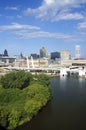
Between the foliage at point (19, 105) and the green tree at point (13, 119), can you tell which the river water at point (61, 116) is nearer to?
the green tree at point (13, 119)

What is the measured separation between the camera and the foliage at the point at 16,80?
20.4 meters

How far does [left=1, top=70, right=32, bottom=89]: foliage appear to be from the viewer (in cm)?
2044

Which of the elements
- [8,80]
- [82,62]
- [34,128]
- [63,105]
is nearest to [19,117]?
[34,128]

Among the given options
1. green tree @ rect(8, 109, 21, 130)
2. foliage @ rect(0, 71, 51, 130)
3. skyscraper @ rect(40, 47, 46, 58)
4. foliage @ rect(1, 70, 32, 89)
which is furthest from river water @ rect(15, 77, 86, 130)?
skyscraper @ rect(40, 47, 46, 58)

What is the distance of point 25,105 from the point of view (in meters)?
13.1

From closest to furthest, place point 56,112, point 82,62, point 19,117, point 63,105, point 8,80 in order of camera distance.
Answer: point 19,117 → point 56,112 → point 63,105 → point 8,80 → point 82,62

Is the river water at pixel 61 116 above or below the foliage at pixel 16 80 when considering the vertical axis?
below

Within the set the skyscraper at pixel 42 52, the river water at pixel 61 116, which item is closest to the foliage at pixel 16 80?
the river water at pixel 61 116

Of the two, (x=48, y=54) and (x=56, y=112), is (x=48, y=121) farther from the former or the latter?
(x=48, y=54)

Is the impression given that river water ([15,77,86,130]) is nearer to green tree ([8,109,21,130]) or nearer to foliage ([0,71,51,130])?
green tree ([8,109,21,130])

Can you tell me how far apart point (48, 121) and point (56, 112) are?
1621mm

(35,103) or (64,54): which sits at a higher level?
(64,54)

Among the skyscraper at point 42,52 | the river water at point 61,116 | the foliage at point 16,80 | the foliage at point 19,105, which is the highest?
the skyscraper at point 42,52

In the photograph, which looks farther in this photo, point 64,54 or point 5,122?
point 64,54
